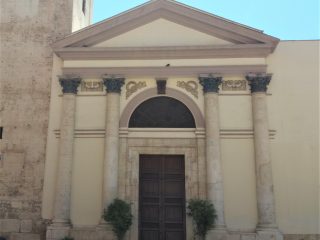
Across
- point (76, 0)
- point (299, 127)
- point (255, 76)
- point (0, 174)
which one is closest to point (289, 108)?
point (299, 127)

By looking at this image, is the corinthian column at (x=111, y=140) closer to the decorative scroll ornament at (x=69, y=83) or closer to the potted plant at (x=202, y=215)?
the decorative scroll ornament at (x=69, y=83)

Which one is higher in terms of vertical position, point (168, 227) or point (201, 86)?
point (201, 86)

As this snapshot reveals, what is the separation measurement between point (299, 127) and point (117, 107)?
6203 millimetres

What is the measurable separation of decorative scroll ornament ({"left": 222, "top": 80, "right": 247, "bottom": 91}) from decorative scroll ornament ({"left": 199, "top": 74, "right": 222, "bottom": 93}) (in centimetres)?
32

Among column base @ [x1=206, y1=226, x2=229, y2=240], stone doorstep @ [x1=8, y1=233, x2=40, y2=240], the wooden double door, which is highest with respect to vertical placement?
the wooden double door

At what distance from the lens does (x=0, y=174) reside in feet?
43.7

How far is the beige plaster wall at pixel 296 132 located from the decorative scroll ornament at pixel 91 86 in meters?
5.96

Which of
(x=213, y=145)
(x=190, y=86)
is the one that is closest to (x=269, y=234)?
(x=213, y=145)

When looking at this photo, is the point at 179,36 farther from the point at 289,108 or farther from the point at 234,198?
the point at 234,198

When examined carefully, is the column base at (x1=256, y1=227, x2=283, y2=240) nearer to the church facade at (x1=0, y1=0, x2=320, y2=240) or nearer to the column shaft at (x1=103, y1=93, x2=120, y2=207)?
the church facade at (x1=0, y1=0, x2=320, y2=240)

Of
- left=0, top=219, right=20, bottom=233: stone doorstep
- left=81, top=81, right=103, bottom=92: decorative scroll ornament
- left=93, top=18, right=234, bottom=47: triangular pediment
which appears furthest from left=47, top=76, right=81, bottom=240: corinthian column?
left=93, top=18, right=234, bottom=47: triangular pediment

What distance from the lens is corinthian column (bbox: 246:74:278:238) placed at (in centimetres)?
1198

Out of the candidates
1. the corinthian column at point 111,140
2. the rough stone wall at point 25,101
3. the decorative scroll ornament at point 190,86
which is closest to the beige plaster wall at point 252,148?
the decorative scroll ornament at point 190,86

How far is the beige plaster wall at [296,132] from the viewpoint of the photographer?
40.4 ft
